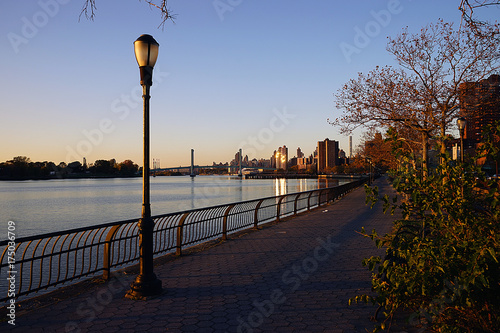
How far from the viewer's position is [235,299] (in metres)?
6.48

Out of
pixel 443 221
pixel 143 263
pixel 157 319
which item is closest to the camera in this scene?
pixel 443 221

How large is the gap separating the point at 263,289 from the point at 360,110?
670 inches


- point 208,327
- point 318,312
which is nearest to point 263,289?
point 318,312

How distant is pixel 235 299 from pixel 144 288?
1618mm

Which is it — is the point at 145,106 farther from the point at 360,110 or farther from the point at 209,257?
the point at 360,110

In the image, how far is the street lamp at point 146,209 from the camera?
6688mm

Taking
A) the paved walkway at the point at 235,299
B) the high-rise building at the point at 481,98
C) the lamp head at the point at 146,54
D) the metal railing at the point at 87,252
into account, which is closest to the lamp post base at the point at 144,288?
the paved walkway at the point at 235,299

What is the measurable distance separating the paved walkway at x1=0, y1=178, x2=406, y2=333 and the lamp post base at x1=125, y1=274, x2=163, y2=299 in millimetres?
144

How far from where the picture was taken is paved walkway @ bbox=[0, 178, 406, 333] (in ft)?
17.5

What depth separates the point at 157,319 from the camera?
5566 mm

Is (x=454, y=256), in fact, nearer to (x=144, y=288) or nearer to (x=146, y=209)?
(x=144, y=288)

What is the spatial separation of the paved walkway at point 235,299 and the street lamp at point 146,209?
251mm

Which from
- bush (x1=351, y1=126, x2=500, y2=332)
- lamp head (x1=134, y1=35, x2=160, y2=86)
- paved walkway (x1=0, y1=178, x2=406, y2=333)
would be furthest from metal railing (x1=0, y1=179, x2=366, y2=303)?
bush (x1=351, y1=126, x2=500, y2=332)

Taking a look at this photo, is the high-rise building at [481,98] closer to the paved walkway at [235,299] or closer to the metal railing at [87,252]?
the metal railing at [87,252]
